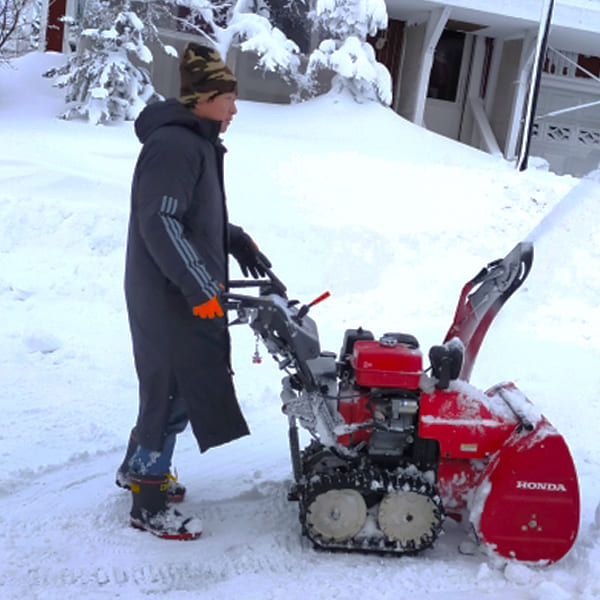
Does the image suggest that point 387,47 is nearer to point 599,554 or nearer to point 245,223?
point 245,223

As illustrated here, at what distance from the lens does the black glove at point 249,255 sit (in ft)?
11.5

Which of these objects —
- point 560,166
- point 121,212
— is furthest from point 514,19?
point 121,212

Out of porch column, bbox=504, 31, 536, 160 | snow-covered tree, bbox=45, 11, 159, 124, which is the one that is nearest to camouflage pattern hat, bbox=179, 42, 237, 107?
snow-covered tree, bbox=45, 11, 159, 124

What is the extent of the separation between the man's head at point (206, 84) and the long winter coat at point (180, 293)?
5cm

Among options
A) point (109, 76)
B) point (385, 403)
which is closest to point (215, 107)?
point (385, 403)

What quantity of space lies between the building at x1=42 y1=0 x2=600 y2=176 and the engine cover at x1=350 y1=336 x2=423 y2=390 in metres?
10.5

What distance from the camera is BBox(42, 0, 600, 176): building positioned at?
12883 millimetres

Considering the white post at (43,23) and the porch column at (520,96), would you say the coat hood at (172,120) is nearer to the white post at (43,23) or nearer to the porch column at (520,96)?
the porch column at (520,96)

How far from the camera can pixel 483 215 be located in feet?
29.3

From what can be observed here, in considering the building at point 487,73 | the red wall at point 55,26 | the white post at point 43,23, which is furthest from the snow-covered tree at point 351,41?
the red wall at point 55,26

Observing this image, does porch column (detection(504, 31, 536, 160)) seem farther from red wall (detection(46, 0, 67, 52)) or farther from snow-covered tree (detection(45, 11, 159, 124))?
red wall (detection(46, 0, 67, 52))

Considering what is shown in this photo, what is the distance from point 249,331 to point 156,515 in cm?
285

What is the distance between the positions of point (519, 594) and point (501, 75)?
44.0 feet

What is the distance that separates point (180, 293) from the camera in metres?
2.98
